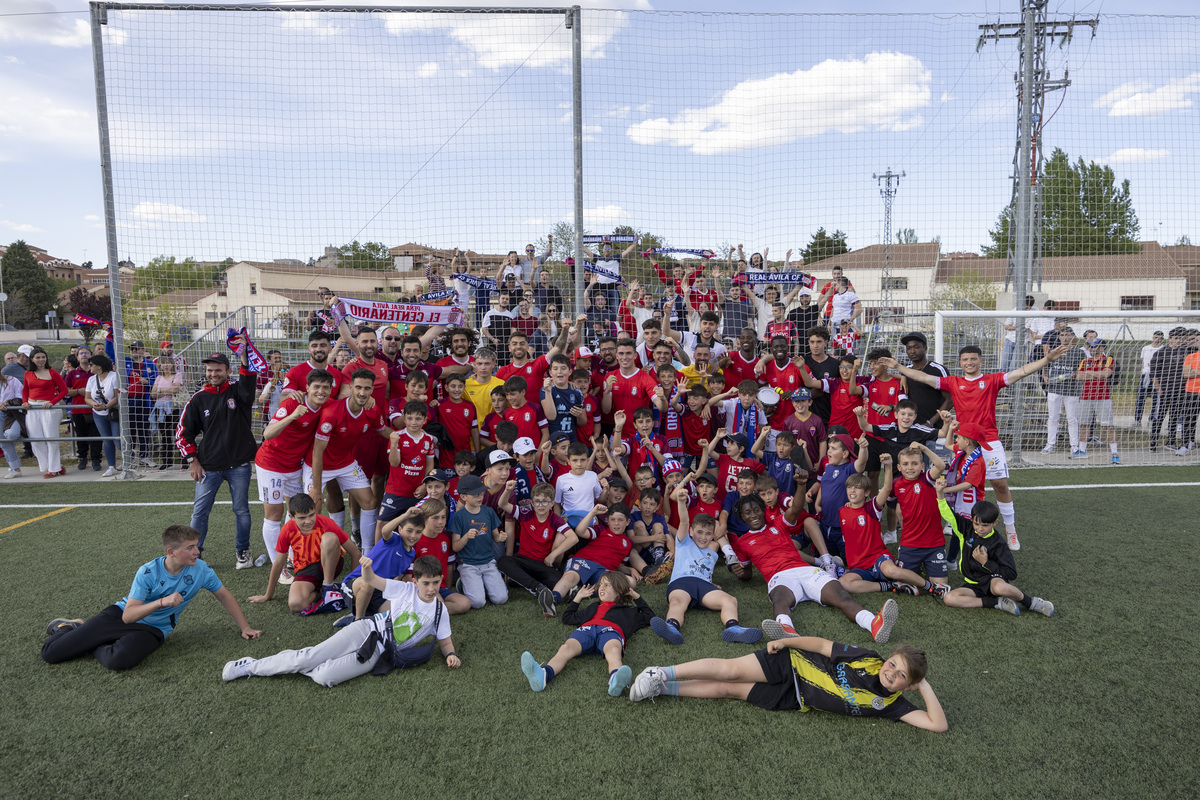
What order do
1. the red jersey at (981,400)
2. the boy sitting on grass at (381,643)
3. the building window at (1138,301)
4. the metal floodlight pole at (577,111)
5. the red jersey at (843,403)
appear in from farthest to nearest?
the building window at (1138,301) → the metal floodlight pole at (577,111) → the red jersey at (843,403) → the red jersey at (981,400) → the boy sitting on grass at (381,643)

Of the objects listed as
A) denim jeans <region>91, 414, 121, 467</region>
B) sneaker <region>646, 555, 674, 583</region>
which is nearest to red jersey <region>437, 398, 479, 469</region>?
sneaker <region>646, 555, 674, 583</region>

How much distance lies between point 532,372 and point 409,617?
3.05 meters

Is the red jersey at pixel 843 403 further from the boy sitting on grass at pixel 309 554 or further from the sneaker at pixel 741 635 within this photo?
the boy sitting on grass at pixel 309 554

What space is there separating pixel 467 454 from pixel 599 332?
3829 mm

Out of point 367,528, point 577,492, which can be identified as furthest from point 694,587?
point 367,528

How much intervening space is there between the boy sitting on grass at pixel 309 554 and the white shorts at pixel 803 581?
3.36m

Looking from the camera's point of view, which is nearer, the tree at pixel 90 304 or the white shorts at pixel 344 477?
the white shorts at pixel 344 477

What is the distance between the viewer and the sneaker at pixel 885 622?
14.8 feet

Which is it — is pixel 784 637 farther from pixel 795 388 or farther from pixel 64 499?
pixel 64 499

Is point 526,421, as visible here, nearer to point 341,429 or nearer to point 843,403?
point 341,429

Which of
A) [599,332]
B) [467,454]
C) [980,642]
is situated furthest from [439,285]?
[980,642]

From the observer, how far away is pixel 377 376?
21.2 feet

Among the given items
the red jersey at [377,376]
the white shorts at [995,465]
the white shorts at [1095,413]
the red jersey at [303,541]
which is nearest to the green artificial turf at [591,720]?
the red jersey at [303,541]

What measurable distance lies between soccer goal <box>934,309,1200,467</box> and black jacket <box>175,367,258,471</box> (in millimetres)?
9468
